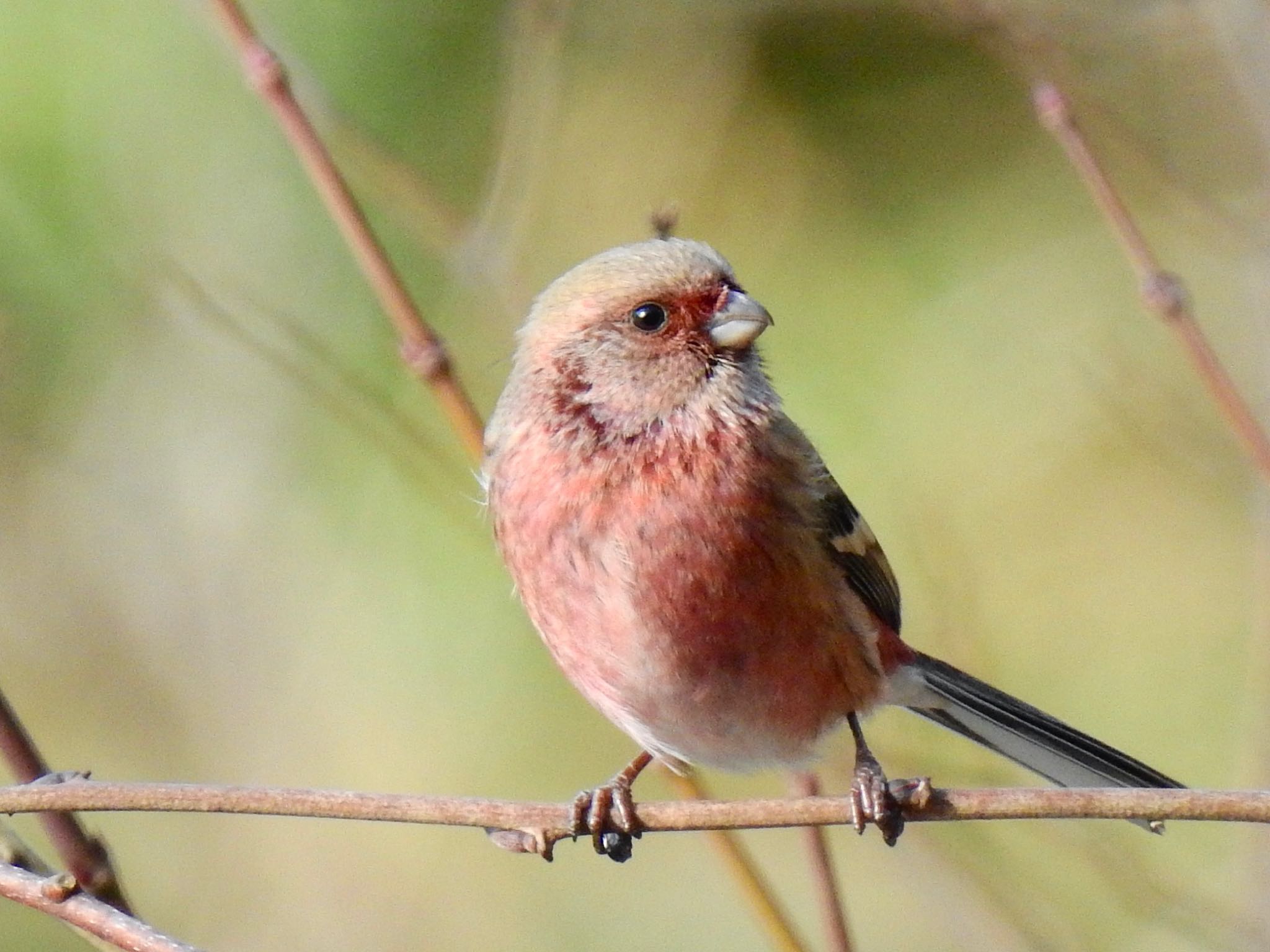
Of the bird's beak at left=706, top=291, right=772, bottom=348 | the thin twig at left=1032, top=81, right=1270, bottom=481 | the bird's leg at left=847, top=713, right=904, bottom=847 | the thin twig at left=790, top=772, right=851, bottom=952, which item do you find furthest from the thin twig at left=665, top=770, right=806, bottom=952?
the thin twig at left=1032, top=81, right=1270, bottom=481

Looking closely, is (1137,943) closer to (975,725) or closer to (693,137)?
(975,725)

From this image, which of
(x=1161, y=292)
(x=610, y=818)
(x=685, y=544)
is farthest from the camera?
(x=610, y=818)

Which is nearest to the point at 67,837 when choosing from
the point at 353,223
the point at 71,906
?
the point at 71,906

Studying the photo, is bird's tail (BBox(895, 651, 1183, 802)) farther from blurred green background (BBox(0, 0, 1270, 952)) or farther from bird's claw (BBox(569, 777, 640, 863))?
blurred green background (BBox(0, 0, 1270, 952))

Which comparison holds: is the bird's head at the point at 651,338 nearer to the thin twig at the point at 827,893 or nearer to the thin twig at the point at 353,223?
the thin twig at the point at 353,223

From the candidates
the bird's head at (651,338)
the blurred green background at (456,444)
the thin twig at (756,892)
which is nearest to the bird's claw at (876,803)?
the thin twig at (756,892)

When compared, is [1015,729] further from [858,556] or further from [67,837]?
[67,837]

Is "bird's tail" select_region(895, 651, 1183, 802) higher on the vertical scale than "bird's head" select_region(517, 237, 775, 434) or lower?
→ lower
